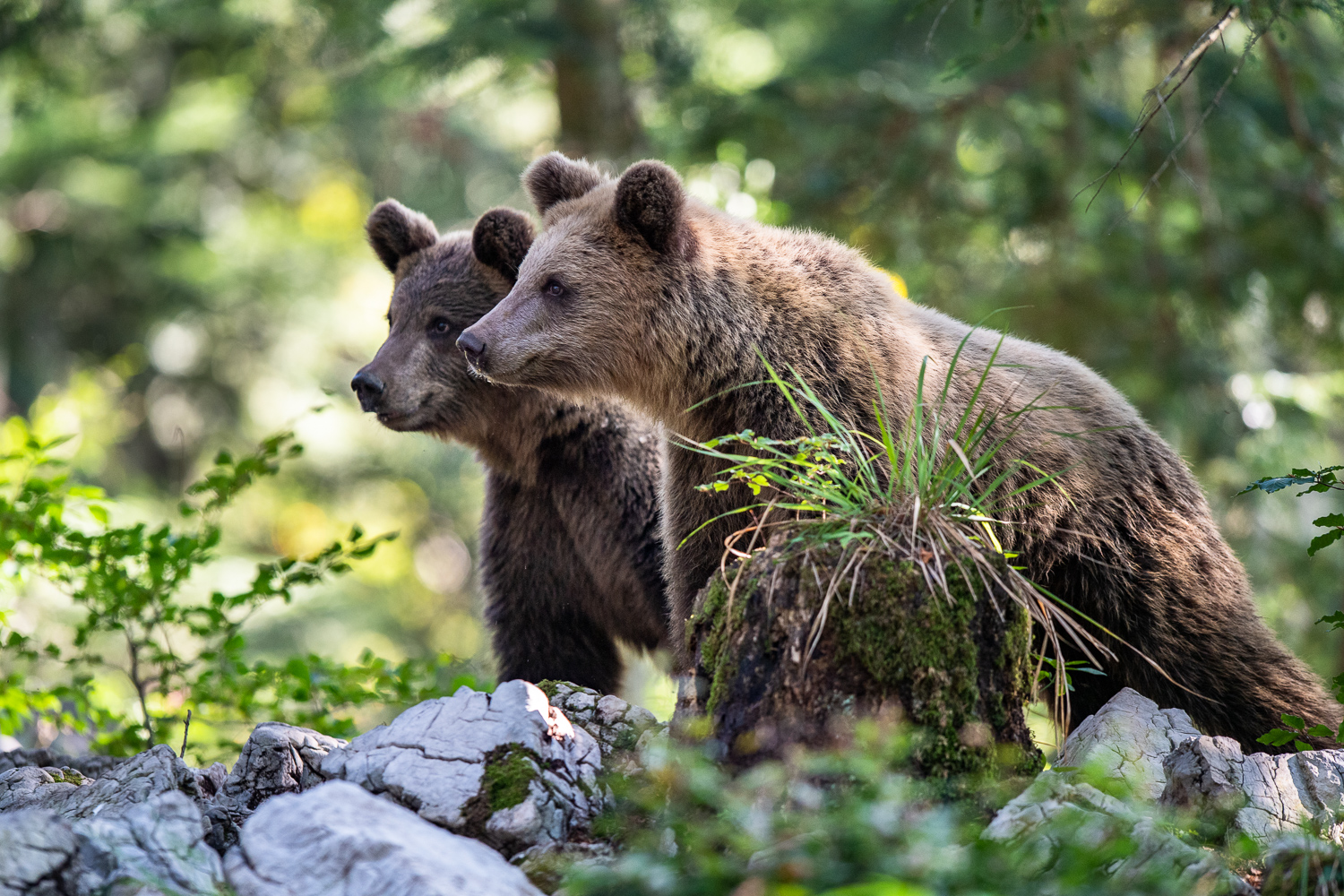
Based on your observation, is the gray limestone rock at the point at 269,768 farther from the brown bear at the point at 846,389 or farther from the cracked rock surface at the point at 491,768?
the brown bear at the point at 846,389

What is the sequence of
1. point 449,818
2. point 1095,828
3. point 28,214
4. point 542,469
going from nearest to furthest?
point 1095,828
point 449,818
point 542,469
point 28,214

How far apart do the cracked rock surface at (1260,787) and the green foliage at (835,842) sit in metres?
0.73

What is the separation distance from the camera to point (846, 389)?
169 inches

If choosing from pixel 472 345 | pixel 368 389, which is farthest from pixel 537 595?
pixel 472 345

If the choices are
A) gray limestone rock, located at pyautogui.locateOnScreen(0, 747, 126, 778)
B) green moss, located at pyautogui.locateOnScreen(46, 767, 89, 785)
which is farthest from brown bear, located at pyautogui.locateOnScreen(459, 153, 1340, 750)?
gray limestone rock, located at pyautogui.locateOnScreen(0, 747, 126, 778)

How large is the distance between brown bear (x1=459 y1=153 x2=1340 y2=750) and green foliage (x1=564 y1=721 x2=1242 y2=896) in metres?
1.46

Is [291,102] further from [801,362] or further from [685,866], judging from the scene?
[685,866]

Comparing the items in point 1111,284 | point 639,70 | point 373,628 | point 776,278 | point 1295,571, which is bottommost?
point 373,628

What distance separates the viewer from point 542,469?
563cm

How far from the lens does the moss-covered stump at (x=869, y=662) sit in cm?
295

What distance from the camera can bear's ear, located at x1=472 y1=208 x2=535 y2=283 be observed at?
5.54m

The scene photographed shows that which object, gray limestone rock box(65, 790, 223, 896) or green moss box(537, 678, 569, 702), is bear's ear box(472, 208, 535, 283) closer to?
green moss box(537, 678, 569, 702)

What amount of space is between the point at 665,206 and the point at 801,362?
830 millimetres

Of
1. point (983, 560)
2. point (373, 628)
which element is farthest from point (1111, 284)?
point (373, 628)
